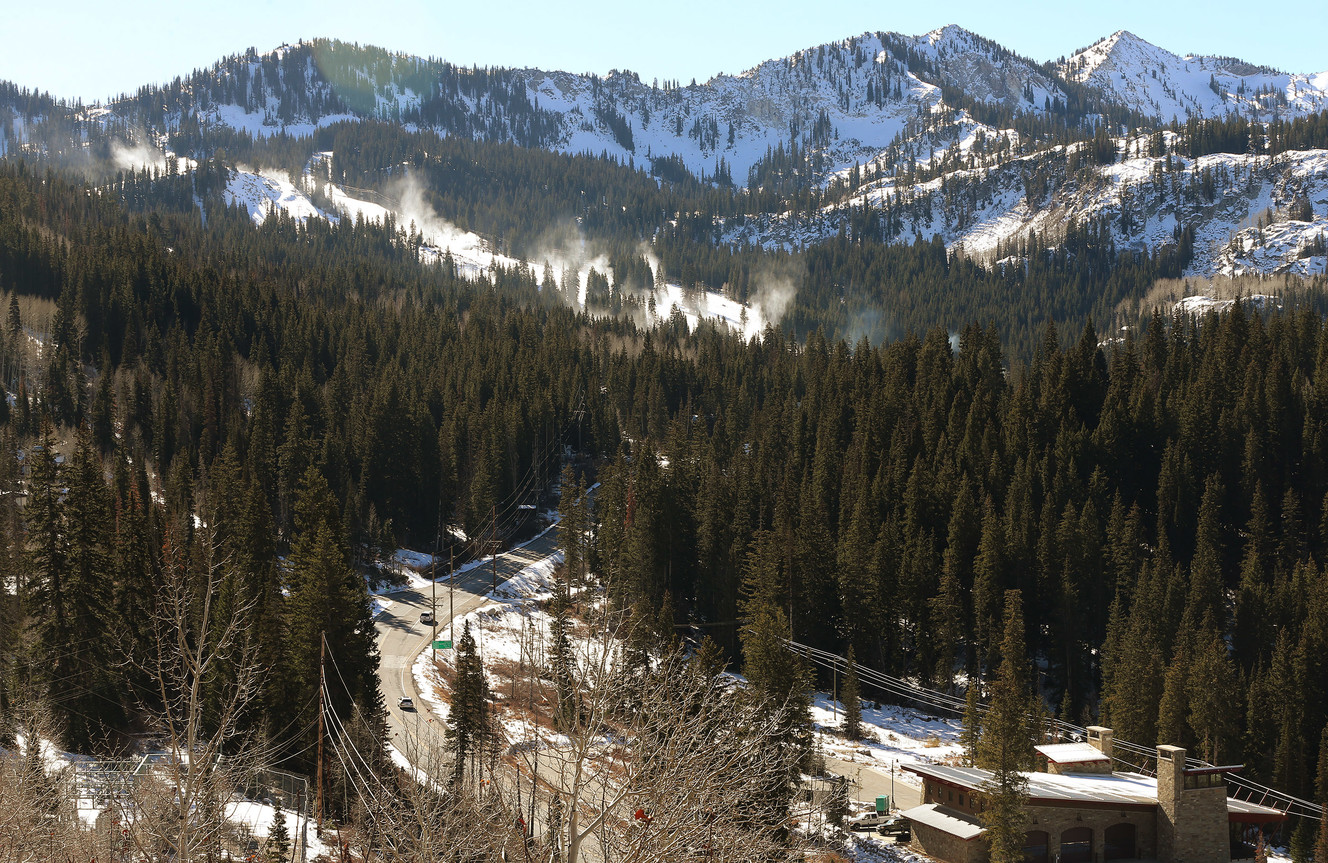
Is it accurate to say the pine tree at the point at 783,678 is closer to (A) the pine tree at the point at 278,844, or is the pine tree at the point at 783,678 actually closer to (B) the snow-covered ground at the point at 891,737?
(B) the snow-covered ground at the point at 891,737

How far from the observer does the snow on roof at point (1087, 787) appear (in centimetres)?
4859

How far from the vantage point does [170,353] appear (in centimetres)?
13625

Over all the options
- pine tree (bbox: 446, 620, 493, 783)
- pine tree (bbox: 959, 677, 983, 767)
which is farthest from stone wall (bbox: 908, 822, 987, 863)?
pine tree (bbox: 446, 620, 493, 783)

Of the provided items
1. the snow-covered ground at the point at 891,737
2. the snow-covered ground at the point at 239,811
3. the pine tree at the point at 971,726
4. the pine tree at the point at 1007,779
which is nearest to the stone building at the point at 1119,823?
the pine tree at the point at 1007,779

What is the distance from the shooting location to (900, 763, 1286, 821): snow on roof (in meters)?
48.6

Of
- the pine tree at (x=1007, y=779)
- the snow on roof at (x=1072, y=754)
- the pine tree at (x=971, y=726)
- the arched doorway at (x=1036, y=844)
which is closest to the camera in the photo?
the pine tree at (x=1007, y=779)

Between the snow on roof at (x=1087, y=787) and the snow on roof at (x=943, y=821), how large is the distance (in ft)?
5.20

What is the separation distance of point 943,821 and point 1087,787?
679 centimetres

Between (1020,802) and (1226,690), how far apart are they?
2777 cm

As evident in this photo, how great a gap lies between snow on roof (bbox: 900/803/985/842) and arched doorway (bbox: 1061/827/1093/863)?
3.59 meters

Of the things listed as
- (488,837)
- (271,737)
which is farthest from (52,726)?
(488,837)

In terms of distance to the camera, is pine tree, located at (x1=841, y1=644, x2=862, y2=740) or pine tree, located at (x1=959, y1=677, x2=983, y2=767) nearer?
pine tree, located at (x1=959, y1=677, x2=983, y2=767)

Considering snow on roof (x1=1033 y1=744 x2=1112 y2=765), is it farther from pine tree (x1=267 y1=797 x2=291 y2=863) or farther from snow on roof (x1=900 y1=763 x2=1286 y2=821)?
pine tree (x1=267 y1=797 x2=291 y2=863)

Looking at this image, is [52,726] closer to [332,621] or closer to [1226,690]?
[332,621]
